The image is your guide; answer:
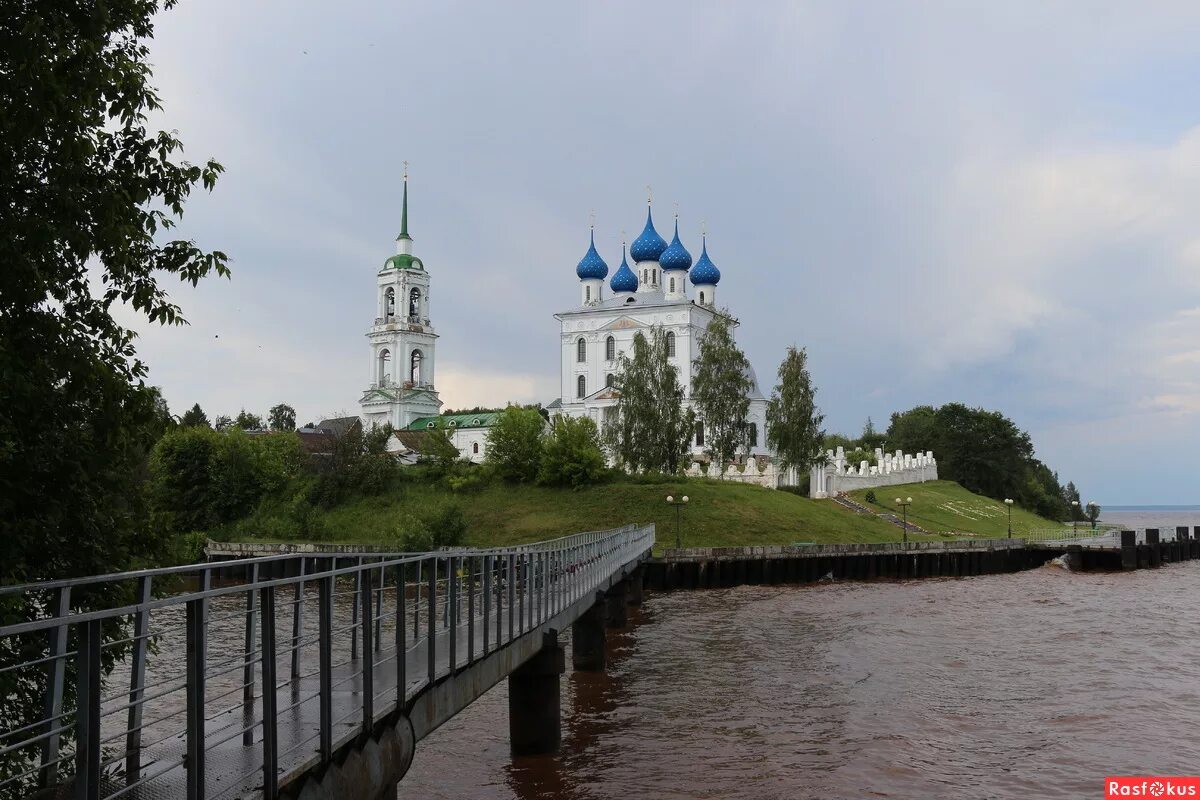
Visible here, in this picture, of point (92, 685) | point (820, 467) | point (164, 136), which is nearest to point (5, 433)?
point (164, 136)

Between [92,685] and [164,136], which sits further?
[164,136]

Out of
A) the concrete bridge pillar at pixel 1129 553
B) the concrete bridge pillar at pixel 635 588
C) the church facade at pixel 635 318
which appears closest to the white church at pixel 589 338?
the church facade at pixel 635 318

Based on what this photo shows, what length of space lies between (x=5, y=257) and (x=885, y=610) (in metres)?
33.2

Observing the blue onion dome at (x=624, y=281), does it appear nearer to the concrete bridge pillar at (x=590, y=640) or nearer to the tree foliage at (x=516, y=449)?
the tree foliage at (x=516, y=449)

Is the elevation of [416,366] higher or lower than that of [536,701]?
higher

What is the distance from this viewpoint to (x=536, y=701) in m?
17.2

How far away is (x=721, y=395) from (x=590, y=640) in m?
49.3

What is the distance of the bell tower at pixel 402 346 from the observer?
100 m

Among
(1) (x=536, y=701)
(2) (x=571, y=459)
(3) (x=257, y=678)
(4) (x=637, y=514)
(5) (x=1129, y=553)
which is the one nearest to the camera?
(3) (x=257, y=678)

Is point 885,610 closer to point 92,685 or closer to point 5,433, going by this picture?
point 5,433

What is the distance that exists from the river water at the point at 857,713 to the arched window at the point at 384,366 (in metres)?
69.6

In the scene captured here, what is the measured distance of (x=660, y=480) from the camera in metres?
67.8

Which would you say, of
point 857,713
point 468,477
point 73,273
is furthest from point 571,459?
point 73,273

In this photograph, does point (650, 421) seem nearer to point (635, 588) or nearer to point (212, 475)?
point (212, 475)
